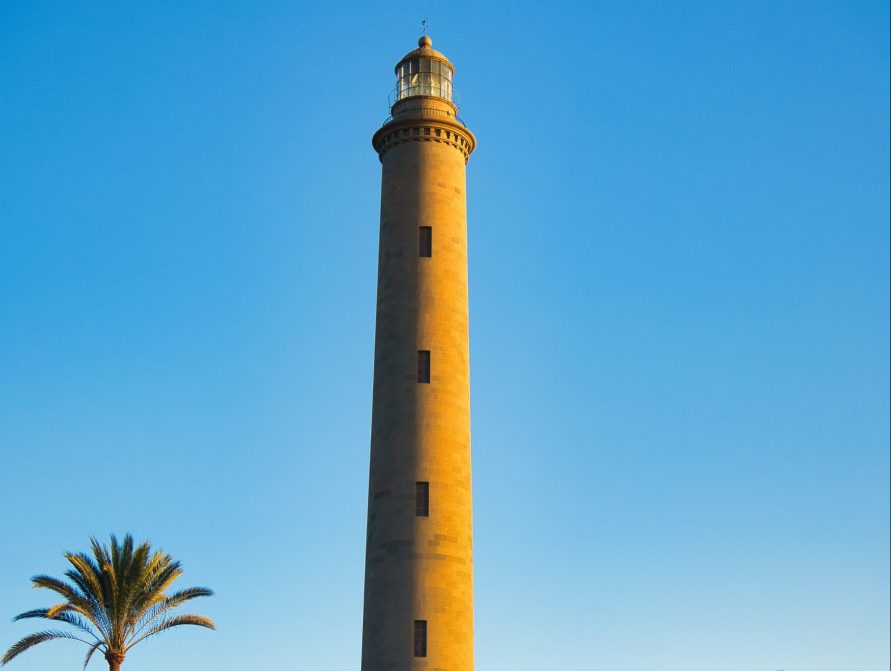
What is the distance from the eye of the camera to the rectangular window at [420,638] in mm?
39875

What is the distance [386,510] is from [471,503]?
3.50 metres

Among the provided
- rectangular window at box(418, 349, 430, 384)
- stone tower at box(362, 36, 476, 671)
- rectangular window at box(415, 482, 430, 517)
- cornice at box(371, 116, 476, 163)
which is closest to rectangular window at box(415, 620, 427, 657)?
stone tower at box(362, 36, 476, 671)

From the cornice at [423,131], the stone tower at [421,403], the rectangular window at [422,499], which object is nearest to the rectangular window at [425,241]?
the stone tower at [421,403]

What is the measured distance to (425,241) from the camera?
45.9 meters

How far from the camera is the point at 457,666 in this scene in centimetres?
4031

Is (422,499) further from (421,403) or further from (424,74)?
(424,74)

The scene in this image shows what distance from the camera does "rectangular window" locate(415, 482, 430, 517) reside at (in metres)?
41.6

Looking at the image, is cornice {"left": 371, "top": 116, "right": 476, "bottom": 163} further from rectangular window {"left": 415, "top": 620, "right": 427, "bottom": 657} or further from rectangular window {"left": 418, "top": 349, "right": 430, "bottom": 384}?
rectangular window {"left": 415, "top": 620, "right": 427, "bottom": 657}

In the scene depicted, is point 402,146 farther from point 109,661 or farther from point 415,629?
point 109,661

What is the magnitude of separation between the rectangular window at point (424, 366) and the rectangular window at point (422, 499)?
420 cm

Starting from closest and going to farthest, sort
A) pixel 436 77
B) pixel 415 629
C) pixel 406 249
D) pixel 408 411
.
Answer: pixel 415 629 → pixel 408 411 → pixel 406 249 → pixel 436 77

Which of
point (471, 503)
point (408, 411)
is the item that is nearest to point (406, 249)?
point (408, 411)

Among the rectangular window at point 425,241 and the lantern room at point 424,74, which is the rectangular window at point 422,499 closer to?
the rectangular window at point 425,241

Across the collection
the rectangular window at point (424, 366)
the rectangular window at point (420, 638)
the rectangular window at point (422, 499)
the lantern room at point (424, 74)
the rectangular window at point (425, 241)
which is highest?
the lantern room at point (424, 74)
